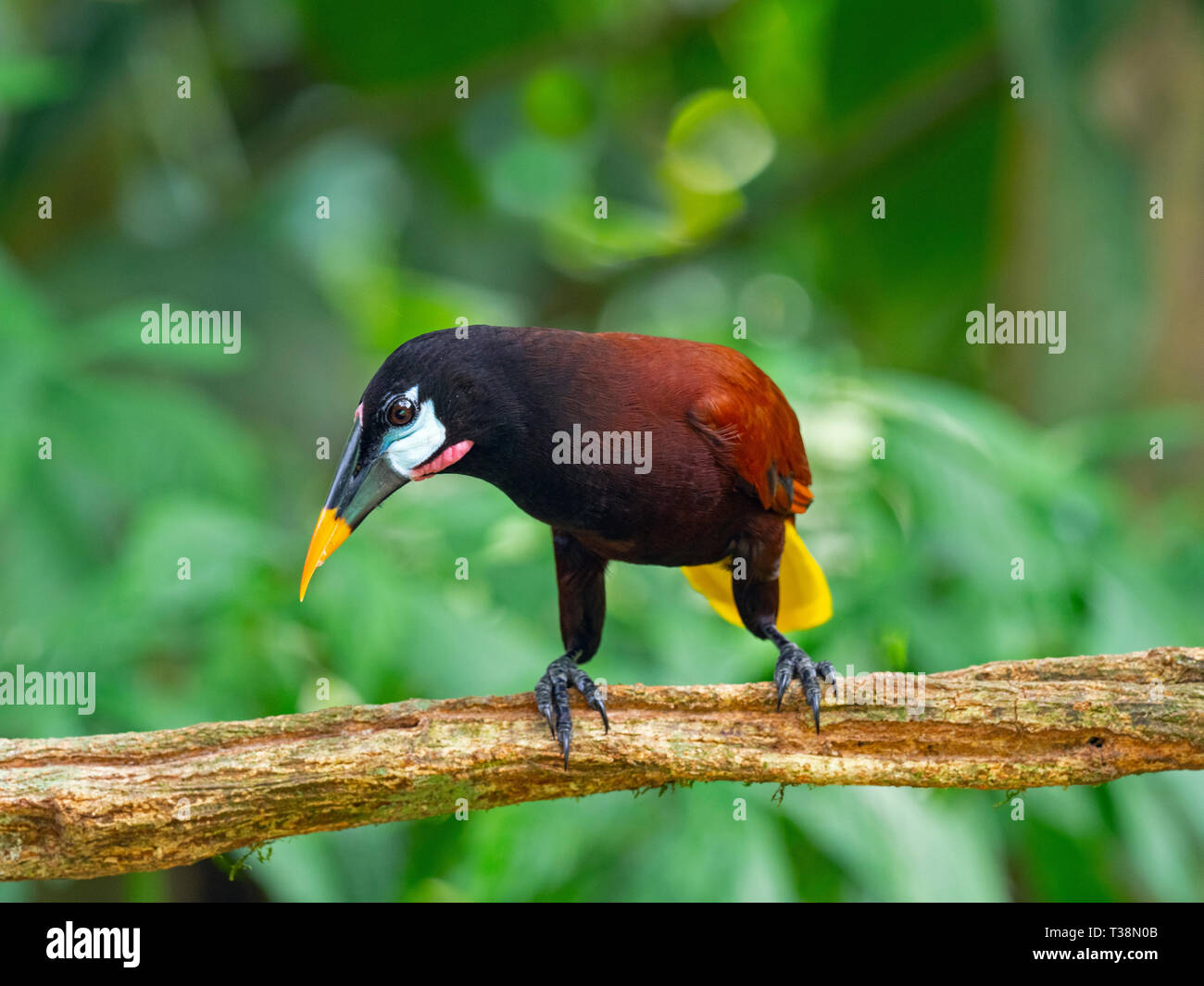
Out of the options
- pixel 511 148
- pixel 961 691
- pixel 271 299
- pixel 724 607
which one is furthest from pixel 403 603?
pixel 511 148

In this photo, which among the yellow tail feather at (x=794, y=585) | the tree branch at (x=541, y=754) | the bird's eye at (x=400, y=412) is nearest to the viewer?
the tree branch at (x=541, y=754)

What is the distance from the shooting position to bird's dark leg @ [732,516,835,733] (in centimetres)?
301

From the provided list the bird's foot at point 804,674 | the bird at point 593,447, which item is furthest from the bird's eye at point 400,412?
the bird's foot at point 804,674

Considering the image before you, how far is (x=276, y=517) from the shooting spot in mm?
5957

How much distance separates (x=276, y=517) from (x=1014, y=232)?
3.97 m

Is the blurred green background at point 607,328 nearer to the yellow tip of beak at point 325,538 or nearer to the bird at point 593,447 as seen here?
the bird at point 593,447

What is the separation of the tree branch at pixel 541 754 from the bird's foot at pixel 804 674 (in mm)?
40

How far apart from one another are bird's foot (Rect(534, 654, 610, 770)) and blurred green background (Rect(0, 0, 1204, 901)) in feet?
1.50

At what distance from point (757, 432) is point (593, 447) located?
497 millimetres

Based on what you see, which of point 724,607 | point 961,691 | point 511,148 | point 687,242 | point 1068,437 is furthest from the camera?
point 687,242

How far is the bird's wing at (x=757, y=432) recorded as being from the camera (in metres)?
3.01

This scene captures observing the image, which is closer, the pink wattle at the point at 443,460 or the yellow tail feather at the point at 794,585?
the pink wattle at the point at 443,460

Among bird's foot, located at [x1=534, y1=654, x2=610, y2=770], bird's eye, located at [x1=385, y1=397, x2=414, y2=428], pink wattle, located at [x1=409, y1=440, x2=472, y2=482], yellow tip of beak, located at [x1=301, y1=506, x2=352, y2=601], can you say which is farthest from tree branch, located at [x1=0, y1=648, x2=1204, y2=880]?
bird's eye, located at [x1=385, y1=397, x2=414, y2=428]

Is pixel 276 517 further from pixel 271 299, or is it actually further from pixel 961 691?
pixel 961 691
